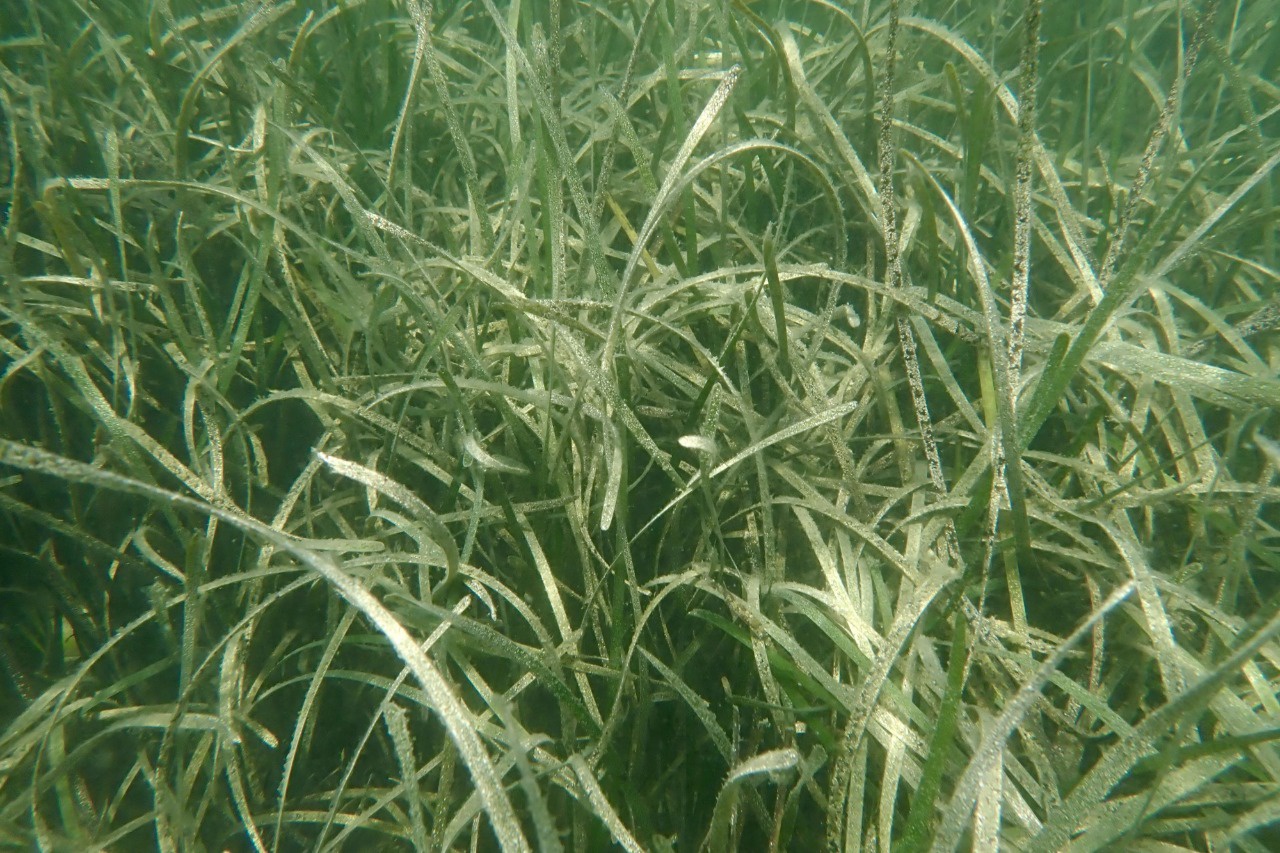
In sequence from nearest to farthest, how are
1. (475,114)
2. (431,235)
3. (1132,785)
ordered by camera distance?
1. (1132,785)
2. (431,235)
3. (475,114)

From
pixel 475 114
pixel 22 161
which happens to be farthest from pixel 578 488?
pixel 22 161

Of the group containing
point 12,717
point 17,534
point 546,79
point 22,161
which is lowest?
point 12,717

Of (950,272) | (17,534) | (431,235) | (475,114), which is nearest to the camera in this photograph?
(17,534)

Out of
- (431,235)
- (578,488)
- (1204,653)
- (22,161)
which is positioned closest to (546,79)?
(431,235)

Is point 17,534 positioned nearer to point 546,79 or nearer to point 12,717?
point 12,717

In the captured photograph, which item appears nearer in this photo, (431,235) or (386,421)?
(386,421)

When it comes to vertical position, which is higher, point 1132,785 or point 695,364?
point 695,364
